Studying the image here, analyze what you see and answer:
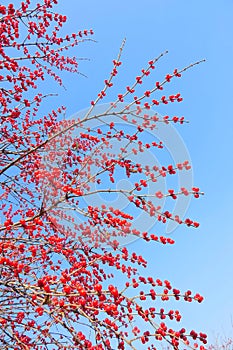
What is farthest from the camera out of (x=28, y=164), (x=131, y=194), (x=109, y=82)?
(x=28, y=164)

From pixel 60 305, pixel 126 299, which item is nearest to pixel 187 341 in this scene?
pixel 126 299

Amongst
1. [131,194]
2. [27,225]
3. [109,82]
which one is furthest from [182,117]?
[27,225]

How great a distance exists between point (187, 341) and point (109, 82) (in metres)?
2.38

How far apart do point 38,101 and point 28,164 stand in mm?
1021

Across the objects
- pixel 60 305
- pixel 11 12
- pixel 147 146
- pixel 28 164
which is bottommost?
pixel 60 305

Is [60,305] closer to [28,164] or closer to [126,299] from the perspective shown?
[126,299]

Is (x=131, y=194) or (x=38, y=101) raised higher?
(x=38, y=101)

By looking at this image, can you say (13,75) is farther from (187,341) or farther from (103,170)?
(187,341)

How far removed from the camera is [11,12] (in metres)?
4.61

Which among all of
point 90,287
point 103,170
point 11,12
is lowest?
point 90,287

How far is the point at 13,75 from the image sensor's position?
4719 millimetres

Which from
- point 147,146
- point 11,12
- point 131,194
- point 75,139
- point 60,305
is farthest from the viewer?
point 75,139

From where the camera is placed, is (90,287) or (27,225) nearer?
(27,225)

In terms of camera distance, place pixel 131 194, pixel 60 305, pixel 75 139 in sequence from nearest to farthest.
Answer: pixel 60 305, pixel 131 194, pixel 75 139
